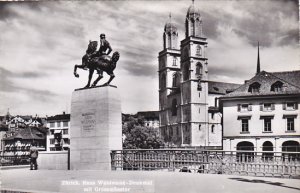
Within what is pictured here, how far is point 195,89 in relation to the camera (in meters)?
66.2

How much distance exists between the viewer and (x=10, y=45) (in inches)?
502

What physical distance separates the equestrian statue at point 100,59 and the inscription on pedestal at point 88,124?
1.19 metres

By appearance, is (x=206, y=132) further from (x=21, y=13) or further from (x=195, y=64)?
(x=21, y=13)

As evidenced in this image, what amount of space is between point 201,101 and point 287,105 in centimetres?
3196

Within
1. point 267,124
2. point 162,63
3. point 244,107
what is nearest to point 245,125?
point 244,107

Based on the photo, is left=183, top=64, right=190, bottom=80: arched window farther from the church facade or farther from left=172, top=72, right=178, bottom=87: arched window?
left=172, top=72, right=178, bottom=87: arched window

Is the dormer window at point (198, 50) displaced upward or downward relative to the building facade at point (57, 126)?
upward

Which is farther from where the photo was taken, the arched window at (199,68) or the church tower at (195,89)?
the arched window at (199,68)

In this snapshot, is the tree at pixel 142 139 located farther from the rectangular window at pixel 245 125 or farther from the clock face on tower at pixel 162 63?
the clock face on tower at pixel 162 63

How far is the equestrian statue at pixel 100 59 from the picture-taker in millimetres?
13203

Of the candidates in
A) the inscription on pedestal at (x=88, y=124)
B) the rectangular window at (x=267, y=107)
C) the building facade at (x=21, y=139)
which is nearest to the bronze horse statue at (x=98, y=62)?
the inscription on pedestal at (x=88, y=124)

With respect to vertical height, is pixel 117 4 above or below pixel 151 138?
above

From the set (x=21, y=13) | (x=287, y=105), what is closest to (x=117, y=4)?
(x=21, y=13)

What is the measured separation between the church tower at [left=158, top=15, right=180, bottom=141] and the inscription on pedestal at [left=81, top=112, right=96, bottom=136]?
61551 millimetres
